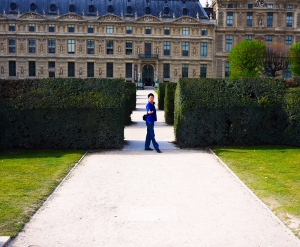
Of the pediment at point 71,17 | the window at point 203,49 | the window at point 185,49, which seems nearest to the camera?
the pediment at point 71,17

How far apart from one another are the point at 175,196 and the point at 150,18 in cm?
4926

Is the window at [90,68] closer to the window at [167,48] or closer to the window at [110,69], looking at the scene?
the window at [110,69]

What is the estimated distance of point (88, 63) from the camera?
55.7m

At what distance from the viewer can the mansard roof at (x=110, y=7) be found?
53594 mm

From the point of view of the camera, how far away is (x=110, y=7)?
180 feet

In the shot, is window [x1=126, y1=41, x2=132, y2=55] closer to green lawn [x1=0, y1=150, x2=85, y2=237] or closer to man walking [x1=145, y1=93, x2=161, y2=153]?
man walking [x1=145, y1=93, x2=161, y2=153]

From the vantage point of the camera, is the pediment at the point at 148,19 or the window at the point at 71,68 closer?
the pediment at the point at 148,19

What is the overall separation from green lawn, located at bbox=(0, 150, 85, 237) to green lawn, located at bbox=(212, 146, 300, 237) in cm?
356

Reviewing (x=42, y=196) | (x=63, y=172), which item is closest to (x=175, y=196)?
(x=42, y=196)

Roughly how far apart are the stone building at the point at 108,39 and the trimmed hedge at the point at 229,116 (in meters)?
41.6

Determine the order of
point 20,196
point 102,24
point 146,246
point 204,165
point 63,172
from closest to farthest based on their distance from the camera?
1. point 146,246
2. point 20,196
3. point 63,172
4. point 204,165
5. point 102,24

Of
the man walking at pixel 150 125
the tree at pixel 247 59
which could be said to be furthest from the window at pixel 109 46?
the man walking at pixel 150 125

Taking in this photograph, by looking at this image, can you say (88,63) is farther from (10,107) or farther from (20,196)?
(20,196)

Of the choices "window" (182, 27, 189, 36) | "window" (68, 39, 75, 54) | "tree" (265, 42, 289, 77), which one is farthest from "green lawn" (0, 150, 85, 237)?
"window" (182, 27, 189, 36)
